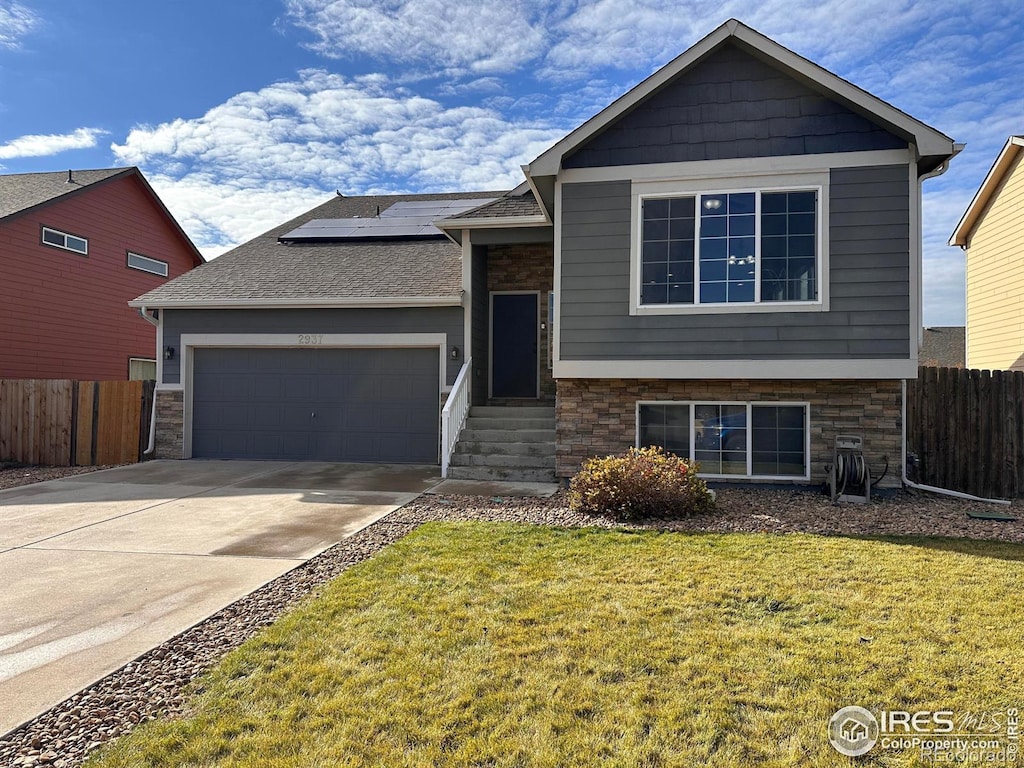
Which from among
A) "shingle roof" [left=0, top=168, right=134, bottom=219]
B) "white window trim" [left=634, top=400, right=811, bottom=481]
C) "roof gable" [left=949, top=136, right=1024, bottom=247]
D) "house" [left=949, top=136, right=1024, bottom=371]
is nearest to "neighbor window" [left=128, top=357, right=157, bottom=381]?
"shingle roof" [left=0, top=168, right=134, bottom=219]

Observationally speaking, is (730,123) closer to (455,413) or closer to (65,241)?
(455,413)

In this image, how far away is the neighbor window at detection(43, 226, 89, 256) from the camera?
51.5 feet

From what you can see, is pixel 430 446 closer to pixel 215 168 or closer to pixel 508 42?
pixel 508 42

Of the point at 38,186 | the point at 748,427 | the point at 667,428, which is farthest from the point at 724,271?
the point at 38,186

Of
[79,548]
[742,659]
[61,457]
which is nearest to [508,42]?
[79,548]

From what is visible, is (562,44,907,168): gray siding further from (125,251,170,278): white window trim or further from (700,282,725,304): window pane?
(125,251,170,278): white window trim

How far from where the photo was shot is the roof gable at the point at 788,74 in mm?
Result: 7789

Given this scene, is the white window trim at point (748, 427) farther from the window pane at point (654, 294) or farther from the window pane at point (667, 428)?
the window pane at point (654, 294)

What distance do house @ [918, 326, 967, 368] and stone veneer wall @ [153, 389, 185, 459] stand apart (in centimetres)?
2651

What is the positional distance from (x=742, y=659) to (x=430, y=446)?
27.4 ft

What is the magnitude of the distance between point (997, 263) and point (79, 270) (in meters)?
22.4

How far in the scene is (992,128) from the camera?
1366cm

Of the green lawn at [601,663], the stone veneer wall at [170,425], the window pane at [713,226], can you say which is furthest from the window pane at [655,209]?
the stone veneer wall at [170,425]

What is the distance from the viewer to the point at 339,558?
5602 millimetres
